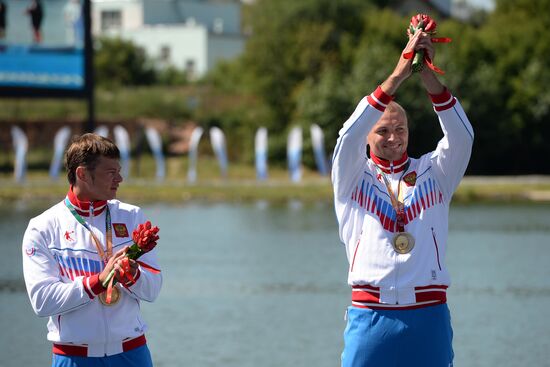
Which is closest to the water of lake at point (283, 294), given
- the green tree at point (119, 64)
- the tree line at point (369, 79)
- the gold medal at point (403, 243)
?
the gold medal at point (403, 243)

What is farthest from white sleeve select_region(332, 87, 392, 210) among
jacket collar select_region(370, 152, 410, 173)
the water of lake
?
the water of lake

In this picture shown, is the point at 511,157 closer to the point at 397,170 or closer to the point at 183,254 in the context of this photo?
the point at 183,254

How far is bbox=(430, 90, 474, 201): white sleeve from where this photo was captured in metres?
5.62

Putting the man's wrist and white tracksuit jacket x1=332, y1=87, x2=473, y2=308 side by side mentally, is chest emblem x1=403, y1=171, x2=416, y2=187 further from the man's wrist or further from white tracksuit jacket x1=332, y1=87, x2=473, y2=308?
the man's wrist

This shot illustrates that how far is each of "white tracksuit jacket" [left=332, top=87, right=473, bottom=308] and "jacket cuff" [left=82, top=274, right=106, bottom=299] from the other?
1.22 metres

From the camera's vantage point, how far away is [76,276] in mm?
5277

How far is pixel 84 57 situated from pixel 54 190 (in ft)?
14.7

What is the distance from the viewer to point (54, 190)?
37750 millimetres

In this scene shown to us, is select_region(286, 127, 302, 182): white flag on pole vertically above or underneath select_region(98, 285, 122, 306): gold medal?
underneath

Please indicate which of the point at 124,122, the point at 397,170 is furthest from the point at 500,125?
the point at 397,170

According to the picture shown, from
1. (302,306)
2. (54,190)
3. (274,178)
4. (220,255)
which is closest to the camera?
(302,306)

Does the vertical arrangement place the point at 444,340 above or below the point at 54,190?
above

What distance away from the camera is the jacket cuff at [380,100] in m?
5.44

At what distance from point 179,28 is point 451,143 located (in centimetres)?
7970
